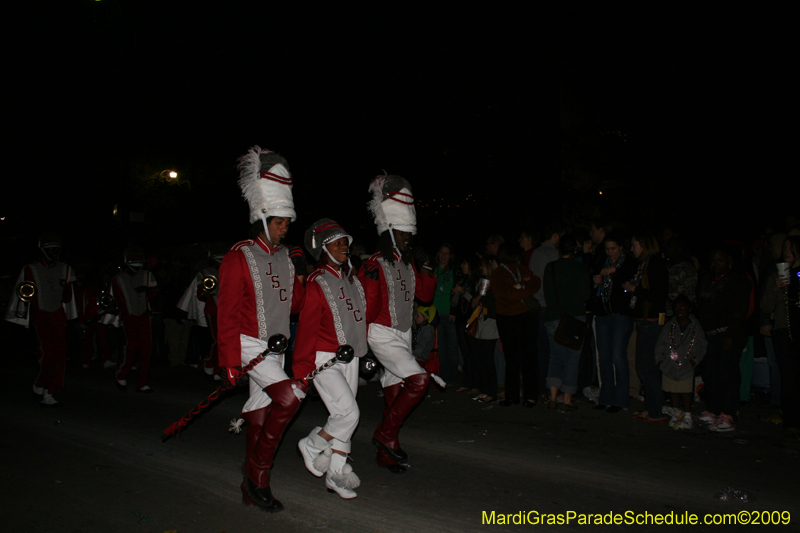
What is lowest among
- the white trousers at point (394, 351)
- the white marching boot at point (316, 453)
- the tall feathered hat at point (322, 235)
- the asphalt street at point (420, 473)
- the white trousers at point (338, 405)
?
the asphalt street at point (420, 473)

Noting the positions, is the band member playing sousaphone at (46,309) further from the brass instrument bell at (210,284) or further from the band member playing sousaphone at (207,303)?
the band member playing sousaphone at (207,303)

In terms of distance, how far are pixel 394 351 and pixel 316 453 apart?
1082mm

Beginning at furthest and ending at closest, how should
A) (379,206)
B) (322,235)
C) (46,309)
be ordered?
(46,309) → (379,206) → (322,235)

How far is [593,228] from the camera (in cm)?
883

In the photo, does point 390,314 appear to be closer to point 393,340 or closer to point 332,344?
point 393,340

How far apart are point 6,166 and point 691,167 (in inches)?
930

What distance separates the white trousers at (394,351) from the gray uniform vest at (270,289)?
99cm

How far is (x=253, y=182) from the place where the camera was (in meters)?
4.93

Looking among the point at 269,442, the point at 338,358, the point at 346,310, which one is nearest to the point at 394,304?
the point at 346,310

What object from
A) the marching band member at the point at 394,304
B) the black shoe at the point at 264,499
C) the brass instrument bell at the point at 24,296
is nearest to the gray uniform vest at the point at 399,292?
the marching band member at the point at 394,304

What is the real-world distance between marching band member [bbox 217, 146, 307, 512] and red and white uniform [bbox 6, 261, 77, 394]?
4771 mm

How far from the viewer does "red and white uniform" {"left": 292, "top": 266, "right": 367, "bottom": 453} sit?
15.3ft

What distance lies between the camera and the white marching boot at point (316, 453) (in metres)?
4.85

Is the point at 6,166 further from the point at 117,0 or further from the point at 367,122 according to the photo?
the point at 367,122
